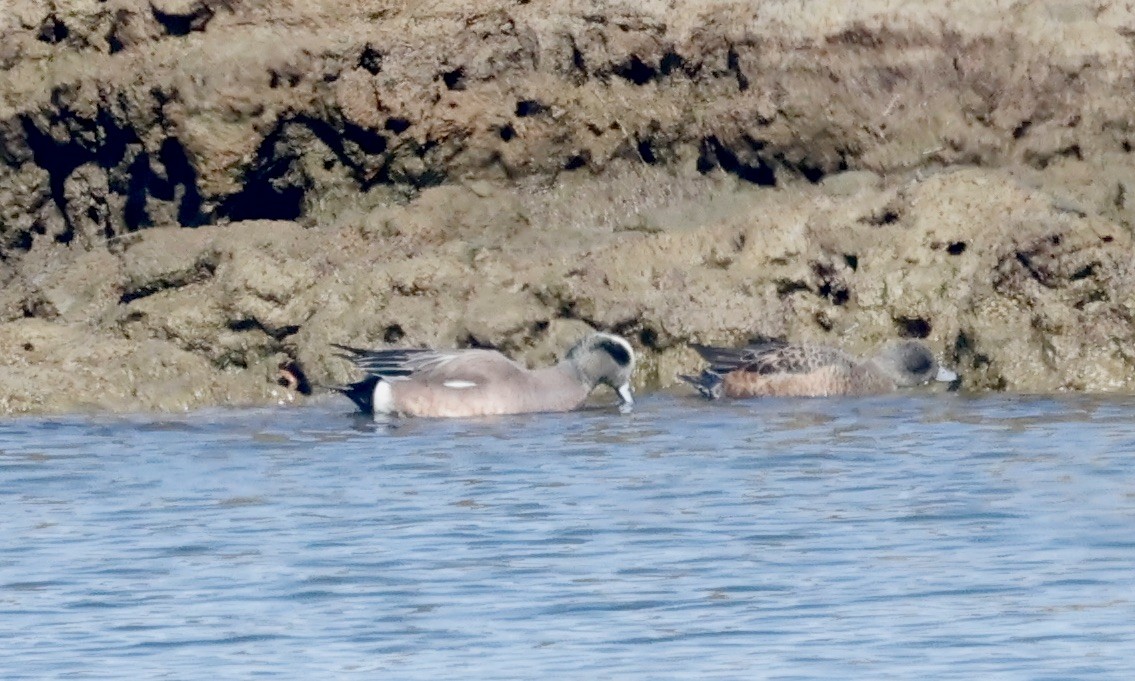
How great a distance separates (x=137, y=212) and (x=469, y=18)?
2274 mm

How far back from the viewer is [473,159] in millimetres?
13734

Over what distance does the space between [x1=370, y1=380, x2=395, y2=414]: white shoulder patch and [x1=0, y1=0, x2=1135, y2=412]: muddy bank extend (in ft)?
2.41

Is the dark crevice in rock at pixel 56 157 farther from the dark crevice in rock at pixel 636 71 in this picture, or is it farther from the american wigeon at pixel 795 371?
the american wigeon at pixel 795 371

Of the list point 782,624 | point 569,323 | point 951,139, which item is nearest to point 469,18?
point 569,323

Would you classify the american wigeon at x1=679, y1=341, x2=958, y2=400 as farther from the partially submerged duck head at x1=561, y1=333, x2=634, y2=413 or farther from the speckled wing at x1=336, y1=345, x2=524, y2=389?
the speckled wing at x1=336, y1=345, x2=524, y2=389

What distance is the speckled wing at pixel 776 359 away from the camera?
12727 mm

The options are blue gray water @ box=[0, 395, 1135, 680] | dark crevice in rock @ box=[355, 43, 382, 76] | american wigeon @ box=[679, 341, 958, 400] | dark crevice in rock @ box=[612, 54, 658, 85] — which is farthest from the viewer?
dark crevice in rock @ box=[612, 54, 658, 85]

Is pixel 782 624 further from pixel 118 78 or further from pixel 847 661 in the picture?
pixel 118 78

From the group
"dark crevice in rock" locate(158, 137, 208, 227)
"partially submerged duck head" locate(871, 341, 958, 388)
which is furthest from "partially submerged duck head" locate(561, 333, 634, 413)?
"dark crevice in rock" locate(158, 137, 208, 227)

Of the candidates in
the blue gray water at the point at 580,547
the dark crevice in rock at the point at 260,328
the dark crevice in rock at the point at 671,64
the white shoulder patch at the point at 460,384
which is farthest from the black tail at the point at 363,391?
the dark crevice in rock at the point at 671,64

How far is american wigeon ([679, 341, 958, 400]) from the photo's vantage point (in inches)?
500

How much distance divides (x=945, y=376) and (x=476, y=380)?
8.19 feet

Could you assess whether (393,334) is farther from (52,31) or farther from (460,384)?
(52,31)

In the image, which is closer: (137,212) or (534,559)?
(534,559)
